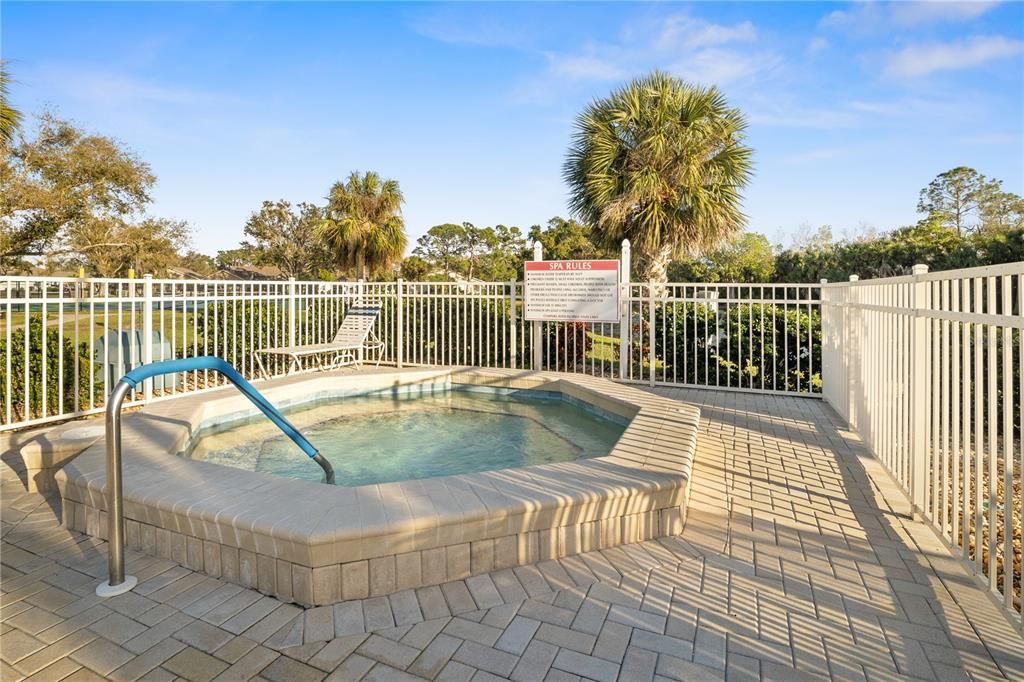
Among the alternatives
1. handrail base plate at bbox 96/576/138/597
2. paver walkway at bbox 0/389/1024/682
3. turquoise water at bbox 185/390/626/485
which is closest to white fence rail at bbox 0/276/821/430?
turquoise water at bbox 185/390/626/485

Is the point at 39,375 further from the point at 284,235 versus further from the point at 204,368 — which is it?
the point at 284,235

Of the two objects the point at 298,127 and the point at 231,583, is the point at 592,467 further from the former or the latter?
the point at 298,127

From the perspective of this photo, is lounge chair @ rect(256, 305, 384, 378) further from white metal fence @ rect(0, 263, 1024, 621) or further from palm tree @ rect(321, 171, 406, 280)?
palm tree @ rect(321, 171, 406, 280)

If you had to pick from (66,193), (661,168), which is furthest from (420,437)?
(66,193)

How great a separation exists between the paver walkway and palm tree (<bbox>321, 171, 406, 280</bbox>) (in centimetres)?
1502

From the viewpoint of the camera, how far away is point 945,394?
8.31 feet

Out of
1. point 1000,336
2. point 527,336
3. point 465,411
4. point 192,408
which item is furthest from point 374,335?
point 1000,336

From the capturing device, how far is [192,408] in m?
4.82

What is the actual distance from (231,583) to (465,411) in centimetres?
424

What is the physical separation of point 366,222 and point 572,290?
11681mm

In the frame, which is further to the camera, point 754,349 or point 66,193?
point 66,193

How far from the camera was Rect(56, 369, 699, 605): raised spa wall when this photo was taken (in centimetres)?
223

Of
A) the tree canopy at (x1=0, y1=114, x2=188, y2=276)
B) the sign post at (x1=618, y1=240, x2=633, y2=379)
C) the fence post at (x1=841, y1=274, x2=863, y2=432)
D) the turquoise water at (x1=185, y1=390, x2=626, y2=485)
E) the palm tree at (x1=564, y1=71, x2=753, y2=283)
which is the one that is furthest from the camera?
the tree canopy at (x1=0, y1=114, x2=188, y2=276)

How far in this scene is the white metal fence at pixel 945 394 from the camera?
1968 millimetres
